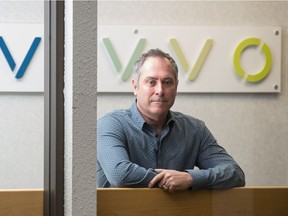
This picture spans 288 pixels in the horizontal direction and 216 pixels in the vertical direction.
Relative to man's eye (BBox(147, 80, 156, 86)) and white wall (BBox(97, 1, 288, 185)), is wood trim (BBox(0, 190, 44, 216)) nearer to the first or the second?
man's eye (BBox(147, 80, 156, 86))

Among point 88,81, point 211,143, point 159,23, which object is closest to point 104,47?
point 159,23

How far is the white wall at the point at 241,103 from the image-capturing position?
2195 mm

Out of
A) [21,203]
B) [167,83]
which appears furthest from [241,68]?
[21,203]

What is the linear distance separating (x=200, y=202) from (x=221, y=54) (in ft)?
3.24

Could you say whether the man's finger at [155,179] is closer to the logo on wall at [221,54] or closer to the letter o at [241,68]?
the logo on wall at [221,54]

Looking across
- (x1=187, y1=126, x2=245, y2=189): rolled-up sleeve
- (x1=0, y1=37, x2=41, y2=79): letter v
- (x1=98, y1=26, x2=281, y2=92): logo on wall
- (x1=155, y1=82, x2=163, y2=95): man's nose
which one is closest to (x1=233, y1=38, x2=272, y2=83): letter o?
(x1=98, y1=26, x2=281, y2=92): logo on wall

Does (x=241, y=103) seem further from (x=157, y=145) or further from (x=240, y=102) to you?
(x=157, y=145)

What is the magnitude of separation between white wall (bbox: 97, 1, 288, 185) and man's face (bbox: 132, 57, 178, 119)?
581 mm

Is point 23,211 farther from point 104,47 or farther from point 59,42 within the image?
point 104,47

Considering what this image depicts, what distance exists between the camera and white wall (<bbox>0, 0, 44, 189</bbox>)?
5.06 feet

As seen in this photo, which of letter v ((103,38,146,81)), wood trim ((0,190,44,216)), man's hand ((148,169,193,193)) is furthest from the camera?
letter v ((103,38,146,81))

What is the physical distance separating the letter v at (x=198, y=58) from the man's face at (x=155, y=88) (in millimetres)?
622

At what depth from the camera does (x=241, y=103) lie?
2262 millimetres

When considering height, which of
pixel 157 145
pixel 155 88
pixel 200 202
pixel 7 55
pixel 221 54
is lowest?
pixel 200 202
